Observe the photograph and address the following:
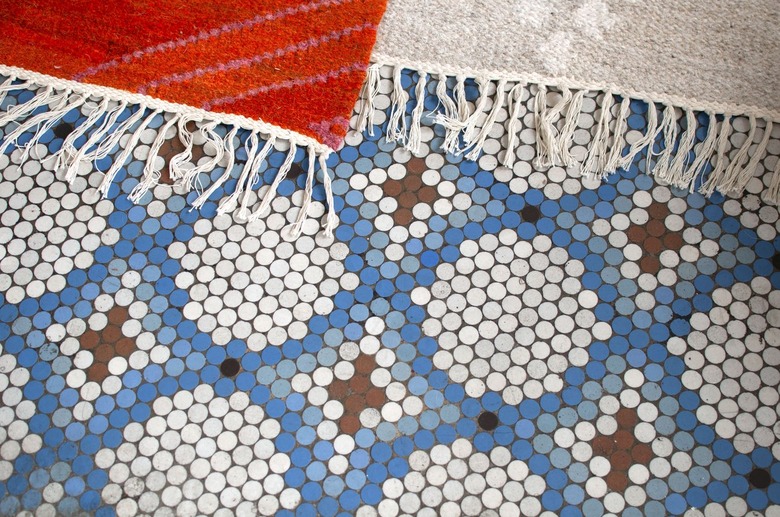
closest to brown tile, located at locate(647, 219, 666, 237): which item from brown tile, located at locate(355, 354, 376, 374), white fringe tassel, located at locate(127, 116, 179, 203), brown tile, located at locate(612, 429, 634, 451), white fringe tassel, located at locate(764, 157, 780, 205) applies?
white fringe tassel, located at locate(764, 157, 780, 205)

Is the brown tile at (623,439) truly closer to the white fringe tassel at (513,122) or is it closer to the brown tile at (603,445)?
the brown tile at (603,445)

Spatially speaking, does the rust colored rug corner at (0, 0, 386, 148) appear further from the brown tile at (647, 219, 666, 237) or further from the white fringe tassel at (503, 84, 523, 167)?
the brown tile at (647, 219, 666, 237)

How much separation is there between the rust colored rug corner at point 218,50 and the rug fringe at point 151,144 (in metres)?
0.02

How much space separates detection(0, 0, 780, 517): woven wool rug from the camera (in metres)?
0.95

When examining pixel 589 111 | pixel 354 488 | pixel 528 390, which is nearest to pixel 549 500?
pixel 528 390

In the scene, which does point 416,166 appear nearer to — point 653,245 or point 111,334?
point 653,245

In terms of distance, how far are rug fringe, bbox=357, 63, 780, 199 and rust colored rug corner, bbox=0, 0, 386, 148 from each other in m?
0.06

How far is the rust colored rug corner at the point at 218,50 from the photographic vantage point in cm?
108

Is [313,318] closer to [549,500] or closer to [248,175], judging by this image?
[248,175]

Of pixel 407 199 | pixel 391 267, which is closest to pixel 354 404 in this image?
pixel 391 267

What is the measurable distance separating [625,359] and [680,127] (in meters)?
0.35

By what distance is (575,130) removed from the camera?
107 cm

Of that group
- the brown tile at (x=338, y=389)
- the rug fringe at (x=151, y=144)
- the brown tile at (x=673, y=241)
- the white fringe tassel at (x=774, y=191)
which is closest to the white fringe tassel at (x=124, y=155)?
the rug fringe at (x=151, y=144)

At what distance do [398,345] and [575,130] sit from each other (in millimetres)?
402
